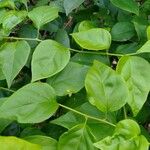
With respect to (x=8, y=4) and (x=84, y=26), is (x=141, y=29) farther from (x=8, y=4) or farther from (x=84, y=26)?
(x=8, y=4)

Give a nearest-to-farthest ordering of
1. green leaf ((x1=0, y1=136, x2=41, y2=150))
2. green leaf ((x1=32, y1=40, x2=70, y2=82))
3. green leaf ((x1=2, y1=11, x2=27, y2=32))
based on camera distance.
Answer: green leaf ((x1=0, y1=136, x2=41, y2=150)) < green leaf ((x1=32, y1=40, x2=70, y2=82)) < green leaf ((x1=2, y1=11, x2=27, y2=32))

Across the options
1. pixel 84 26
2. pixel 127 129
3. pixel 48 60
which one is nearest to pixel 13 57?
pixel 48 60

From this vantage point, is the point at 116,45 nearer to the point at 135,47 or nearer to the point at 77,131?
the point at 135,47

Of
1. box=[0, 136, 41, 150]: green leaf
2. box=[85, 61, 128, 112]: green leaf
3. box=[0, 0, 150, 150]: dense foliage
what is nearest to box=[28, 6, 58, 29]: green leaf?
box=[0, 0, 150, 150]: dense foliage

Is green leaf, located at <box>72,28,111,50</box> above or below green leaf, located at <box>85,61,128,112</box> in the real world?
above

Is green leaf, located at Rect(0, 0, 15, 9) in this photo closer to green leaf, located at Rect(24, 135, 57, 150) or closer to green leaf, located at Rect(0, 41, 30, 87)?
green leaf, located at Rect(0, 41, 30, 87)

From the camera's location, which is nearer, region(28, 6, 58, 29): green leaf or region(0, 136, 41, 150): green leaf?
region(0, 136, 41, 150): green leaf

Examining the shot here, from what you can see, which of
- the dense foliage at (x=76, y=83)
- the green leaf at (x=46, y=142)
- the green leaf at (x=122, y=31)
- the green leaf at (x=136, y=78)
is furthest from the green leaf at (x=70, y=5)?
the green leaf at (x=46, y=142)
